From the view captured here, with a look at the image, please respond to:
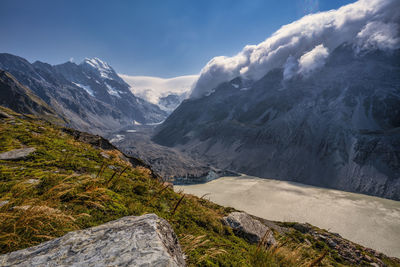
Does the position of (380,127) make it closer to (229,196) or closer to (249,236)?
(229,196)

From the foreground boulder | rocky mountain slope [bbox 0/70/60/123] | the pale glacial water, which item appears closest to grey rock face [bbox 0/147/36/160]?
the foreground boulder

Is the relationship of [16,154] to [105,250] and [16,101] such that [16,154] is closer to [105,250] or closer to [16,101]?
[105,250]

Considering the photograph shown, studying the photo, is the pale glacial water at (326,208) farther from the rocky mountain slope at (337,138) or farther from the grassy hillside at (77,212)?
the grassy hillside at (77,212)

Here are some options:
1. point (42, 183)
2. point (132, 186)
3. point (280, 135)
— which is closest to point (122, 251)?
point (42, 183)

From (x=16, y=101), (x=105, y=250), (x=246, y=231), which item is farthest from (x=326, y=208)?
(x=16, y=101)

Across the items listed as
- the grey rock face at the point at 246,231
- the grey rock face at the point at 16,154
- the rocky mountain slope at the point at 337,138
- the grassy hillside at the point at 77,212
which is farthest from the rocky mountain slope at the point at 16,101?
the grey rock face at the point at 246,231

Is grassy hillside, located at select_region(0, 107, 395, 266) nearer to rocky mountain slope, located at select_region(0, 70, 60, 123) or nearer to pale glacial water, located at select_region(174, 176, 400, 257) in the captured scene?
pale glacial water, located at select_region(174, 176, 400, 257)

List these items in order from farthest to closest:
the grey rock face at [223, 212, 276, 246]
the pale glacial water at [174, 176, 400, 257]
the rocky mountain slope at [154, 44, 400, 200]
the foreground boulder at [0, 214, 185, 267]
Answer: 1. the rocky mountain slope at [154, 44, 400, 200]
2. the pale glacial water at [174, 176, 400, 257]
3. the grey rock face at [223, 212, 276, 246]
4. the foreground boulder at [0, 214, 185, 267]
